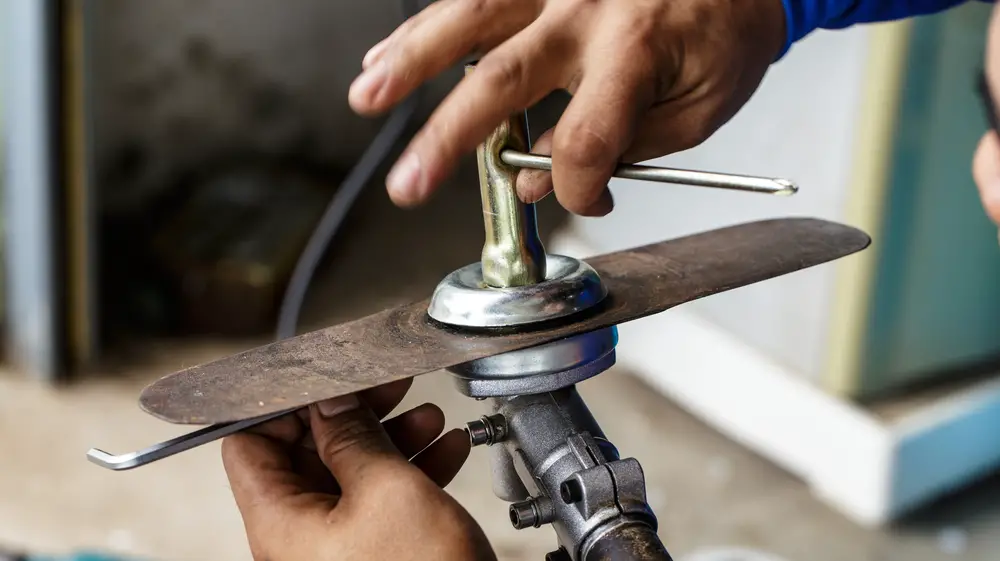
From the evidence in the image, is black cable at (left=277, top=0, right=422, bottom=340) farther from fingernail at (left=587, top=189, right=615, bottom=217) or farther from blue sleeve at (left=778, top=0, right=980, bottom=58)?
fingernail at (left=587, top=189, right=615, bottom=217)

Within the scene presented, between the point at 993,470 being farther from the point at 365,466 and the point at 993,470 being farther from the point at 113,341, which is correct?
the point at 113,341

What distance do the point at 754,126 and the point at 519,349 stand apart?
1.00 meters

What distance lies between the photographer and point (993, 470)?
53.1 inches

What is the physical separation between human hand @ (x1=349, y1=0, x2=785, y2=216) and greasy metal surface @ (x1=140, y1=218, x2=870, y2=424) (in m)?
0.05

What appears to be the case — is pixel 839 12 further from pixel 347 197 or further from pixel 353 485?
pixel 347 197

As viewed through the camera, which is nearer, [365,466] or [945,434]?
[365,466]

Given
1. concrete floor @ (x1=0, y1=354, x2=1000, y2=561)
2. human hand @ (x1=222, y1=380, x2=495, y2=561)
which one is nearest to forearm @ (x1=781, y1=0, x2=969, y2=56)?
human hand @ (x1=222, y1=380, x2=495, y2=561)

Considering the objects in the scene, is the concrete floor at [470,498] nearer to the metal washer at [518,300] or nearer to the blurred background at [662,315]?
the blurred background at [662,315]

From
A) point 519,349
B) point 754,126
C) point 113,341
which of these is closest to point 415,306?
point 519,349

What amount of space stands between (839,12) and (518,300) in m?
0.38

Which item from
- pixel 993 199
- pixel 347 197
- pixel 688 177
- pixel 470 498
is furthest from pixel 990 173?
pixel 347 197

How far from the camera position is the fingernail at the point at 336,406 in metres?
0.42

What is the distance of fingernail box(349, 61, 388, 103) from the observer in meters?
0.38

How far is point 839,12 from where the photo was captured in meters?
0.64
